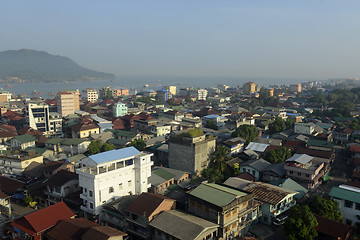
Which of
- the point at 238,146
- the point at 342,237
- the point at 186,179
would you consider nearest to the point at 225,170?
the point at 186,179

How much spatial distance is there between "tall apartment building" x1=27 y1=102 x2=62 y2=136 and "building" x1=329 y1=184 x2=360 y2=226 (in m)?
36.9

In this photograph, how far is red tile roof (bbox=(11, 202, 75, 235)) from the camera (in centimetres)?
1440

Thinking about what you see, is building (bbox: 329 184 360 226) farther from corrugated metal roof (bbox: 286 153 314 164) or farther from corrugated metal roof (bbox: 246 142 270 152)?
corrugated metal roof (bbox: 246 142 270 152)

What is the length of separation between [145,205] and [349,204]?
1242 centimetres

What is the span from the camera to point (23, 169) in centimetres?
2447

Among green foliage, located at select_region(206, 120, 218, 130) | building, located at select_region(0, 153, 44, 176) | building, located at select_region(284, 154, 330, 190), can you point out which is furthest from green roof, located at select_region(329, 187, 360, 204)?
building, located at select_region(0, 153, 44, 176)

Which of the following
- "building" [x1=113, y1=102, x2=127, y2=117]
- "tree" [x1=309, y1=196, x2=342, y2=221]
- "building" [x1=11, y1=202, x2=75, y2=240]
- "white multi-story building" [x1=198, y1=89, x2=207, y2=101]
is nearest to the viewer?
"building" [x1=11, y1=202, x2=75, y2=240]

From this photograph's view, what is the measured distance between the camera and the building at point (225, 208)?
47.8ft

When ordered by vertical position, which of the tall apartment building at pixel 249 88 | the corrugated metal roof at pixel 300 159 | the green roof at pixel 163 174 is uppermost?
the tall apartment building at pixel 249 88

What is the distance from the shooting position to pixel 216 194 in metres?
15.7

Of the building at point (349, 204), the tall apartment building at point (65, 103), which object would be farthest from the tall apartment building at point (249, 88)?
the building at point (349, 204)

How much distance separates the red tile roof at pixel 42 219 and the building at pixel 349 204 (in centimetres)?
1639

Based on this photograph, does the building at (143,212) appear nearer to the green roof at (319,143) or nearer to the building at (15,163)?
the building at (15,163)

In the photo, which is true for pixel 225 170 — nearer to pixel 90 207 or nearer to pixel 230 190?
pixel 230 190
